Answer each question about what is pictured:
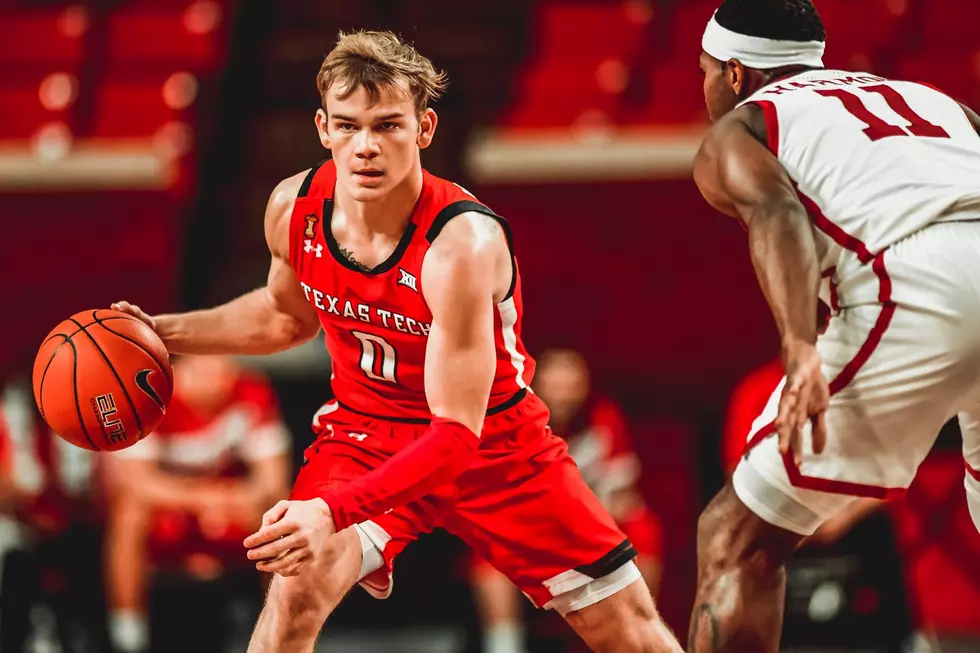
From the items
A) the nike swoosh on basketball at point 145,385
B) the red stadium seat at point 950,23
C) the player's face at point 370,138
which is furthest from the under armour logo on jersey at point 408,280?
the red stadium seat at point 950,23

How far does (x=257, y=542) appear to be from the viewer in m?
2.86

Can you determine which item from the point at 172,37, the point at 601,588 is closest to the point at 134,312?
the point at 601,588

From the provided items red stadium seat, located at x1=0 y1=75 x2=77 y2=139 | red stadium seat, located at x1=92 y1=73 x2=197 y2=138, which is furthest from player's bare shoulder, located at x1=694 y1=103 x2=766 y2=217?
red stadium seat, located at x1=0 y1=75 x2=77 y2=139

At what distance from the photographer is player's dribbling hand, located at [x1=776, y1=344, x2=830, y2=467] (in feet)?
10.1

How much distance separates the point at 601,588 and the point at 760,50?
1575mm

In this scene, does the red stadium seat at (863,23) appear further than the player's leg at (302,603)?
Yes

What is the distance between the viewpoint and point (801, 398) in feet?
10.1

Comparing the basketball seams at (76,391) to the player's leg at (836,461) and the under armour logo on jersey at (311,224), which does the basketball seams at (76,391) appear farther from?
the player's leg at (836,461)

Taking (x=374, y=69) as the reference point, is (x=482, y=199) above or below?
below

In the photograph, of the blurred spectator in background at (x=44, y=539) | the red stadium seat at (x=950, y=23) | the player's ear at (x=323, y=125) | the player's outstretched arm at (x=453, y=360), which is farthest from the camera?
the red stadium seat at (x=950, y=23)

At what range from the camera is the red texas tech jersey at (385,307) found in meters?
3.59

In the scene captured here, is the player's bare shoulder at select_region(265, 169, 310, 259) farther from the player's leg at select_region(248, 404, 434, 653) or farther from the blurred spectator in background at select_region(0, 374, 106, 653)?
the blurred spectator in background at select_region(0, 374, 106, 653)

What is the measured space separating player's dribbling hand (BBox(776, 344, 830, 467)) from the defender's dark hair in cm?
104

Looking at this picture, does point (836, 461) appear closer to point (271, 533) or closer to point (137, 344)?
point (271, 533)
